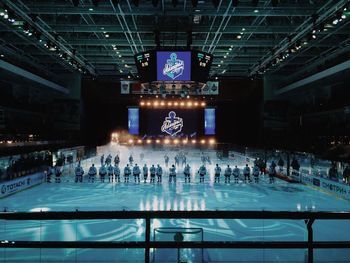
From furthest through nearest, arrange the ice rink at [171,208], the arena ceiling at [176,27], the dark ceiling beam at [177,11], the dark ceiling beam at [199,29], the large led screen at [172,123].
Answer: the large led screen at [172,123] < the dark ceiling beam at [199,29] < the dark ceiling beam at [177,11] < the arena ceiling at [176,27] < the ice rink at [171,208]

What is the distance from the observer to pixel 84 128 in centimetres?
2442

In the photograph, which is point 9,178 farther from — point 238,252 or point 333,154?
point 333,154

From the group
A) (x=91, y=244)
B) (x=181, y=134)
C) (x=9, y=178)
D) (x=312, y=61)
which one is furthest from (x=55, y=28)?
(x=312, y=61)

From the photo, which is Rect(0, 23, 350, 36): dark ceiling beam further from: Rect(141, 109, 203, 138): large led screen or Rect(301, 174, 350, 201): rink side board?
Rect(141, 109, 203, 138): large led screen

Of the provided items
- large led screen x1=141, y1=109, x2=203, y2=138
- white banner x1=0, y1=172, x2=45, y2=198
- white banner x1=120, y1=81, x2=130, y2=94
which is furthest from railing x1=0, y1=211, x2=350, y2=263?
white banner x1=120, y1=81, x2=130, y2=94

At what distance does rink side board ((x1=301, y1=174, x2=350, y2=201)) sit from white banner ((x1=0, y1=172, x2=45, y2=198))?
13.3 m

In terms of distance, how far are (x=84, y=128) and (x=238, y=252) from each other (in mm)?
20780

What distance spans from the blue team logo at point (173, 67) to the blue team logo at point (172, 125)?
9887 millimetres

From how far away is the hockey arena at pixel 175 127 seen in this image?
5.84 metres

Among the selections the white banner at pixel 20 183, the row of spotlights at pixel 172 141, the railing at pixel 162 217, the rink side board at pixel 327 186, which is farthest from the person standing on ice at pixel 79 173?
the railing at pixel 162 217

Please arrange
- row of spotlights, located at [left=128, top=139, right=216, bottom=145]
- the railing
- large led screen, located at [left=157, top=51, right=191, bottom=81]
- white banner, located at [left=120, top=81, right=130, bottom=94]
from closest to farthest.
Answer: the railing < large led screen, located at [left=157, top=51, right=191, bottom=81] < row of spotlights, located at [left=128, top=139, right=216, bottom=145] < white banner, located at [left=120, top=81, right=130, bottom=94]

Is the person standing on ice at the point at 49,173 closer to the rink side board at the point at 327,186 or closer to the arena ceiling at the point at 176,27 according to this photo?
the arena ceiling at the point at 176,27

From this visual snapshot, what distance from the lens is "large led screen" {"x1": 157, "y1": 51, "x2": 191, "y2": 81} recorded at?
1159cm

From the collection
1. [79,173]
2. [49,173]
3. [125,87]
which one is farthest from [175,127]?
[49,173]
